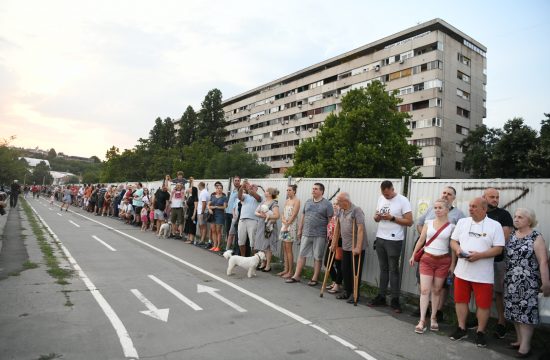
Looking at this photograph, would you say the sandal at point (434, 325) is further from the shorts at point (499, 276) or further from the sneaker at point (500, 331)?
the shorts at point (499, 276)

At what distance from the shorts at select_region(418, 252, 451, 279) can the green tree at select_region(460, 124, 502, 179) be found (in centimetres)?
4024

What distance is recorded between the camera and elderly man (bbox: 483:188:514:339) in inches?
210

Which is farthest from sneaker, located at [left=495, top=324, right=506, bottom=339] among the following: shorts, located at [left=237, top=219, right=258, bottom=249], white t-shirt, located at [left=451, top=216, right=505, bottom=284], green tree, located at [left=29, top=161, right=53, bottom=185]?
green tree, located at [left=29, top=161, right=53, bottom=185]

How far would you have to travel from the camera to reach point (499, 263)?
17.9 ft

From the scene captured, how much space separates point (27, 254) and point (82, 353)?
268 inches

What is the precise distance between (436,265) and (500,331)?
120 cm

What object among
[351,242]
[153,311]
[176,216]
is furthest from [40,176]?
[351,242]

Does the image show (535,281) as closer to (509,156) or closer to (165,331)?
(165,331)

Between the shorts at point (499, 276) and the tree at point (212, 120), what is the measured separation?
7755 centimetres

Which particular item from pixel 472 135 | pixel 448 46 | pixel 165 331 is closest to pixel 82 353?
pixel 165 331

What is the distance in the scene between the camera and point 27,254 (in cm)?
949

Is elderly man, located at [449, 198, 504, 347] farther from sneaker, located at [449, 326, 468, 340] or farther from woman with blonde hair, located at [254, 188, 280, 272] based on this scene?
woman with blonde hair, located at [254, 188, 280, 272]

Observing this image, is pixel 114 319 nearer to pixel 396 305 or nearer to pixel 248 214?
pixel 396 305

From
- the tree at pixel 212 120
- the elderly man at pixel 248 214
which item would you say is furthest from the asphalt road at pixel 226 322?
the tree at pixel 212 120
